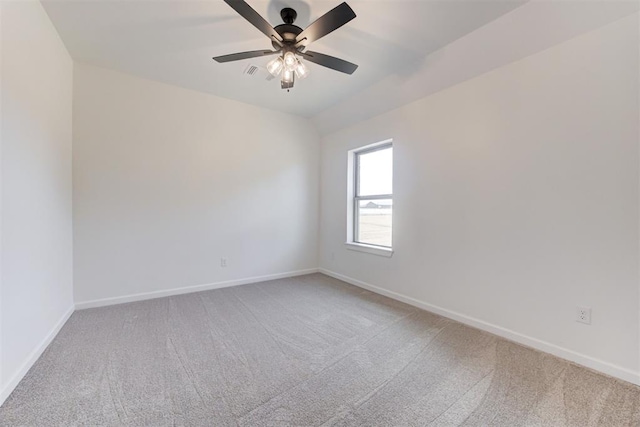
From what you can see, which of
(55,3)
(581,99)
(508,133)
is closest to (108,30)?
(55,3)

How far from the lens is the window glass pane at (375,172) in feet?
12.2

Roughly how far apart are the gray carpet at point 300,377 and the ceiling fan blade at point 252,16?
2334mm

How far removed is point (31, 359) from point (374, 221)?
364 cm

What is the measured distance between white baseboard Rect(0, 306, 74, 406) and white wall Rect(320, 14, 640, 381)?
11.0 ft

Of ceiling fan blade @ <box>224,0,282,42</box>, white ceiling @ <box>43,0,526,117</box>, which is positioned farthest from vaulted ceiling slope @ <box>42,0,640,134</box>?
ceiling fan blade @ <box>224,0,282,42</box>

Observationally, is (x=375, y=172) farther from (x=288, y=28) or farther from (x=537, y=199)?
(x=288, y=28)

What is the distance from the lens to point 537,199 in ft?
7.23

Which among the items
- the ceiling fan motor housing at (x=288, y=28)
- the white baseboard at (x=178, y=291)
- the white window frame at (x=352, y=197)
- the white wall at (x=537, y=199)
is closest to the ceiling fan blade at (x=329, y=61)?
the ceiling fan motor housing at (x=288, y=28)

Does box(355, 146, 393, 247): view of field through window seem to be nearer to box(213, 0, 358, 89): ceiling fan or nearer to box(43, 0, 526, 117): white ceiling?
box(43, 0, 526, 117): white ceiling

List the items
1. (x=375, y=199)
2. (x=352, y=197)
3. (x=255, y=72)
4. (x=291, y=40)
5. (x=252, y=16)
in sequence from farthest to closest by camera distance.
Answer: (x=352, y=197) → (x=375, y=199) → (x=255, y=72) → (x=291, y=40) → (x=252, y=16)

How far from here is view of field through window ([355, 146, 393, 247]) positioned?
12.2 feet

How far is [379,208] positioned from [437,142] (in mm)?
1231

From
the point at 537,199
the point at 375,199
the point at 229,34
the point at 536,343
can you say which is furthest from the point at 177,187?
the point at 536,343

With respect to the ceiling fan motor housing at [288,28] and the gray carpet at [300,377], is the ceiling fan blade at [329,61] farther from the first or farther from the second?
the gray carpet at [300,377]
